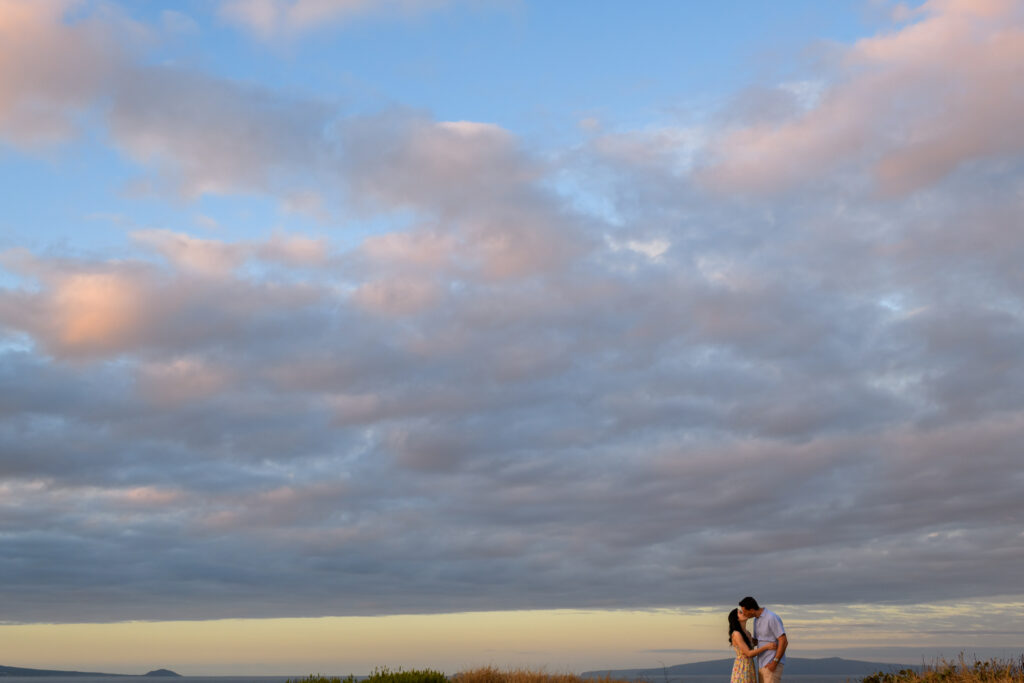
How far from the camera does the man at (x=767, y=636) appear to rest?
600 inches

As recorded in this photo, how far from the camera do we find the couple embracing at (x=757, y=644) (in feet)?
50.1

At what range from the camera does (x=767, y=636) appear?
15.4 meters

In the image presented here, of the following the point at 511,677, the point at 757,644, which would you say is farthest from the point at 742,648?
the point at 511,677

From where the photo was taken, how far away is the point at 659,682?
27.0 m

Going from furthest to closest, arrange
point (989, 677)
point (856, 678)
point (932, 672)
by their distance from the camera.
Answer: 1. point (856, 678)
2. point (932, 672)
3. point (989, 677)

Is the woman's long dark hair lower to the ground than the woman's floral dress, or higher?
higher

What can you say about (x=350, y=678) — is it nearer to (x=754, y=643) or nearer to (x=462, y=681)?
(x=462, y=681)

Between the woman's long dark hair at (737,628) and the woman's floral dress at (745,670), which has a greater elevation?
the woman's long dark hair at (737,628)

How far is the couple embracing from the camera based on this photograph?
15.3m

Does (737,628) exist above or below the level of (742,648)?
above

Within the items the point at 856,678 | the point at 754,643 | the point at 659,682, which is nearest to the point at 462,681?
the point at 659,682

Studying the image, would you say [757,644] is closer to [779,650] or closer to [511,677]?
[779,650]

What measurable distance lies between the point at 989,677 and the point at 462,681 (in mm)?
13102

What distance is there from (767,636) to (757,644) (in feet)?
0.87
